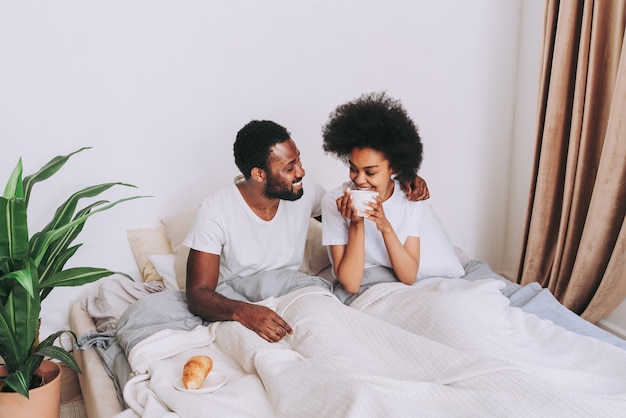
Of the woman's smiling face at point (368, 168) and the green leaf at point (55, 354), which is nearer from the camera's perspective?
the green leaf at point (55, 354)

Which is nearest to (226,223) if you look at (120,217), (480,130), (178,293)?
(178,293)

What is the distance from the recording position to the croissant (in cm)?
149

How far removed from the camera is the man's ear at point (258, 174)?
2.09 meters

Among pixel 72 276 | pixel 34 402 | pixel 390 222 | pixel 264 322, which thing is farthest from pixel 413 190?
pixel 34 402

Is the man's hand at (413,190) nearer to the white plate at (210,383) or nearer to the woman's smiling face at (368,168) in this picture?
the woman's smiling face at (368,168)

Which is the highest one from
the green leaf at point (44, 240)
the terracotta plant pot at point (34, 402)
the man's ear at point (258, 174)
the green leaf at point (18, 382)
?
the man's ear at point (258, 174)

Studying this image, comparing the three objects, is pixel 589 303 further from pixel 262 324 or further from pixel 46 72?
pixel 46 72

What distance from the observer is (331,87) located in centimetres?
277

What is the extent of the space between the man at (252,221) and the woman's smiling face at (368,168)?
0.60 ft

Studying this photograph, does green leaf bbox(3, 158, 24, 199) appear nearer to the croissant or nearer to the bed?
the bed

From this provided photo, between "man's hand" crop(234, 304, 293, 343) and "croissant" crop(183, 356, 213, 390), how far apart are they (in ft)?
0.62

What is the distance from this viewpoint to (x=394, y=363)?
155cm

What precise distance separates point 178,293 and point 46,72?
97 centimetres

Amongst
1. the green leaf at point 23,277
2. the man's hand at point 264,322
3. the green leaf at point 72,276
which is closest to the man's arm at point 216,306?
the man's hand at point 264,322
